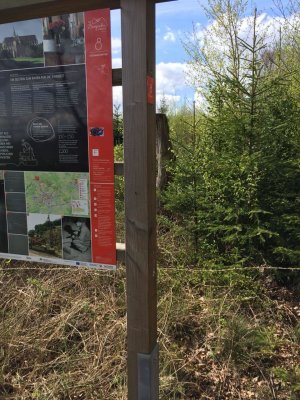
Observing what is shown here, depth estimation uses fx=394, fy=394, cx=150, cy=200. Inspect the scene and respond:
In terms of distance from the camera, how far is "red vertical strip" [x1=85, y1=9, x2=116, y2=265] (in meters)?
2.12

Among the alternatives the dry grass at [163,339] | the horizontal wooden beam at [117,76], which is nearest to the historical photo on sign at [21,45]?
the horizontal wooden beam at [117,76]

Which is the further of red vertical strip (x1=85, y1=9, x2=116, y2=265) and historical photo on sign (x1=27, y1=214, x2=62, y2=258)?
historical photo on sign (x1=27, y1=214, x2=62, y2=258)

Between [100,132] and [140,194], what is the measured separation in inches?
16.6

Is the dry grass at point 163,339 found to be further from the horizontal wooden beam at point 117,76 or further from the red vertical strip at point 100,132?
the horizontal wooden beam at point 117,76

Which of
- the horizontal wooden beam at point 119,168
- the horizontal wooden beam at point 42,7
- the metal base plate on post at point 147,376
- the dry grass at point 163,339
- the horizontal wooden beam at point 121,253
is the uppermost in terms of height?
the horizontal wooden beam at point 42,7

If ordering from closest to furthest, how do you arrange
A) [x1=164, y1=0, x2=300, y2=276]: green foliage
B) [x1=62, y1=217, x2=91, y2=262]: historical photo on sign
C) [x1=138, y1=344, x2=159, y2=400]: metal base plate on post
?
[x1=138, y1=344, x2=159, y2=400]: metal base plate on post → [x1=62, y1=217, x2=91, y2=262]: historical photo on sign → [x1=164, y1=0, x2=300, y2=276]: green foliage

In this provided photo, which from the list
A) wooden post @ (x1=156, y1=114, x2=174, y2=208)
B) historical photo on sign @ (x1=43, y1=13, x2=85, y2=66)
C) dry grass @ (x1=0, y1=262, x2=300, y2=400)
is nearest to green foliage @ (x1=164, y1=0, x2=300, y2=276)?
dry grass @ (x1=0, y1=262, x2=300, y2=400)

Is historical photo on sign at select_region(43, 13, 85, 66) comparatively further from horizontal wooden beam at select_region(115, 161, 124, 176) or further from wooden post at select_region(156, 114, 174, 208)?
wooden post at select_region(156, 114, 174, 208)

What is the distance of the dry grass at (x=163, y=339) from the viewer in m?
2.92

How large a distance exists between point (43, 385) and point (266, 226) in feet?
8.44

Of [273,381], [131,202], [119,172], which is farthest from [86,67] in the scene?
[273,381]

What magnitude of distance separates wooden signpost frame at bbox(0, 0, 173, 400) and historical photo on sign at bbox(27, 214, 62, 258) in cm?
51

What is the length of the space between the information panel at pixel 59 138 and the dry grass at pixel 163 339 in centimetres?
111

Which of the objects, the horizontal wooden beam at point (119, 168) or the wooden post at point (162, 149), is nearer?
the horizontal wooden beam at point (119, 168)
